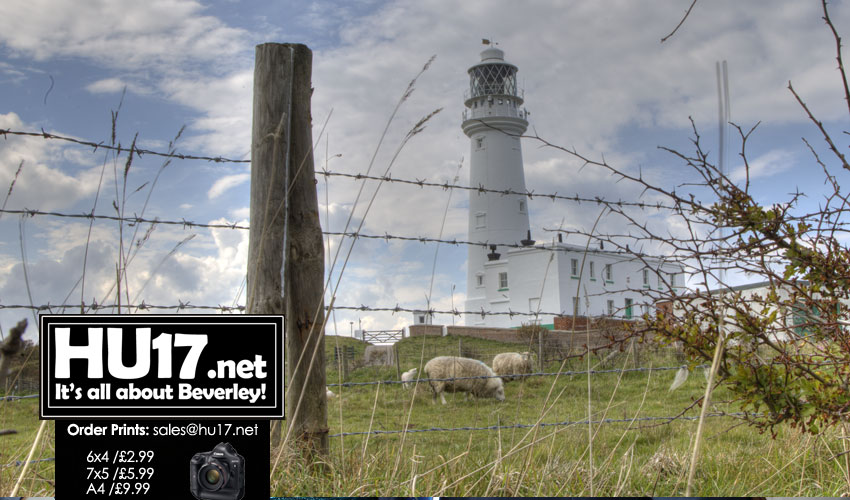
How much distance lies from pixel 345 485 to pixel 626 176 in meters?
1.49

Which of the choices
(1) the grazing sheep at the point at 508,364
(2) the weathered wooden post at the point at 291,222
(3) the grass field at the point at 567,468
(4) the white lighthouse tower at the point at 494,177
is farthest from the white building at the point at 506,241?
(2) the weathered wooden post at the point at 291,222

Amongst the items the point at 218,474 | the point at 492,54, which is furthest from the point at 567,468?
the point at 492,54

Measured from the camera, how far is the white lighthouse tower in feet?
113

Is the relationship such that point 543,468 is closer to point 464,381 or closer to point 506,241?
point 464,381

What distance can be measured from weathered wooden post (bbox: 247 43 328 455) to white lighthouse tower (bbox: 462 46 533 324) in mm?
30534

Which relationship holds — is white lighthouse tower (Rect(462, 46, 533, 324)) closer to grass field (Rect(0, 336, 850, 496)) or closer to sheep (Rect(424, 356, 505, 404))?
sheep (Rect(424, 356, 505, 404))

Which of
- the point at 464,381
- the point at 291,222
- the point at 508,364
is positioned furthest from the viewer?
the point at 508,364

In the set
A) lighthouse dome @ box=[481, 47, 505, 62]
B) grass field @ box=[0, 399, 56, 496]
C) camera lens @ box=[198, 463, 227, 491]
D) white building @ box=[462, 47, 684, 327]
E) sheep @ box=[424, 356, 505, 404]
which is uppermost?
lighthouse dome @ box=[481, 47, 505, 62]

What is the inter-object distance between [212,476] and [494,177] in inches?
1339

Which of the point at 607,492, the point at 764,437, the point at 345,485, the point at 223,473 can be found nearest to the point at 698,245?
the point at 607,492

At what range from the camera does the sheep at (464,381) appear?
9891 millimetres

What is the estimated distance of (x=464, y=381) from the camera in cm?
1023

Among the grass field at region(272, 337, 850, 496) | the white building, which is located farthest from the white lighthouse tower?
the grass field at region(272, 337, 850, 496)

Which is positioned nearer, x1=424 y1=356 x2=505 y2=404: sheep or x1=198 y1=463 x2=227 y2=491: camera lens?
x1=198 y1=463 x2=227 y2=491: camera lens
